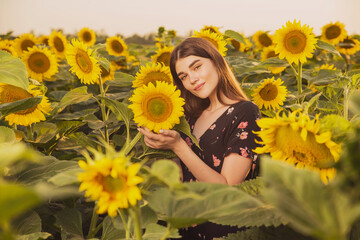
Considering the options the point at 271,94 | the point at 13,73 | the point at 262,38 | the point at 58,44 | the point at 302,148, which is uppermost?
the point at 58,44

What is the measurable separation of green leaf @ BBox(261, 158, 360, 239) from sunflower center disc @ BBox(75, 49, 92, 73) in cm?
191

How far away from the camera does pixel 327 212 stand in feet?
1.25

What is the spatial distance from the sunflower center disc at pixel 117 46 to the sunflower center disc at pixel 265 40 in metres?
1.89

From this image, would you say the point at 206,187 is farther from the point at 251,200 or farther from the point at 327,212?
the point at 327,212

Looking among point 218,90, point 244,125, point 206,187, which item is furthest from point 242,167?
point 206,187

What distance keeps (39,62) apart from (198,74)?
172cm

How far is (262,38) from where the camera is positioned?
4.84m

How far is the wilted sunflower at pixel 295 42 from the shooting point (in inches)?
103

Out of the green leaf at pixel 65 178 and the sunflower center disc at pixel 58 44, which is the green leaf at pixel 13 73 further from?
the sunflower center disc at pixel 58 44

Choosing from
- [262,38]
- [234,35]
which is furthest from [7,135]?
[262,38]

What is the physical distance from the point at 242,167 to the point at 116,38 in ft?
9.33

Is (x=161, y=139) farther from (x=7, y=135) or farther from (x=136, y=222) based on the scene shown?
(x=136, y=222)

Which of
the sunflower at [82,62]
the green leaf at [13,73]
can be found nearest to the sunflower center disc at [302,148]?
the green leaf at [13,73]

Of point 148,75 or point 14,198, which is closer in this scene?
point 14,198
